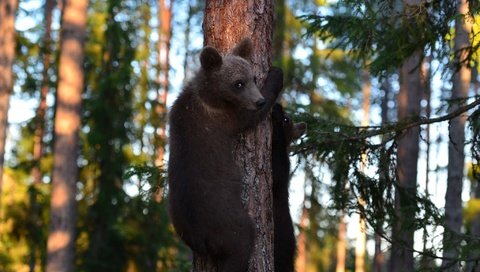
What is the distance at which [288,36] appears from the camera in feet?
63.4

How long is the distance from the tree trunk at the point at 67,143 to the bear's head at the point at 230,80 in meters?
9.05

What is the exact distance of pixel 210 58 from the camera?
5457mm

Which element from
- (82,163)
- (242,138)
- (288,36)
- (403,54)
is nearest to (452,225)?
(403,54)

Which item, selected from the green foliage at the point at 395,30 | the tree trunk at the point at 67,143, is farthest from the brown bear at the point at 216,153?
the tree trunk at the point at 67,143

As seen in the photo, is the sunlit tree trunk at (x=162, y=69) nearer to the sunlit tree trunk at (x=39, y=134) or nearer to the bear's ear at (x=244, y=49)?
the sunlit tree trunk at (x=39, y=134)

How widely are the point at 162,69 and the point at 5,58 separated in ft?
18.8

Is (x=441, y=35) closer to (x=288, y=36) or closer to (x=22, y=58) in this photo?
(x=288, y=36)

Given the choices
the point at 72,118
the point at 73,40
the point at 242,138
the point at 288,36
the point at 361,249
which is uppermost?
the point at 288,36

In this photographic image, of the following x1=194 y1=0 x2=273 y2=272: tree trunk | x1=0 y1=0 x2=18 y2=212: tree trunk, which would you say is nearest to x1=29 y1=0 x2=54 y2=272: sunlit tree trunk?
x1=0 y1=0 x2=18 y2=212: tree trunk

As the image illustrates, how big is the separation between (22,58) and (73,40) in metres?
4.98

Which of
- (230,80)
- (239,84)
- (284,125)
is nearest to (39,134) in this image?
(284,125)

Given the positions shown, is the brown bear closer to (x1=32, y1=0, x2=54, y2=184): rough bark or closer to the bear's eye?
the bear's eye

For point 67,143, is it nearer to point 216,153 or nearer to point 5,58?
point 5,58

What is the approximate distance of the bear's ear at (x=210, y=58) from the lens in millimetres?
5332
